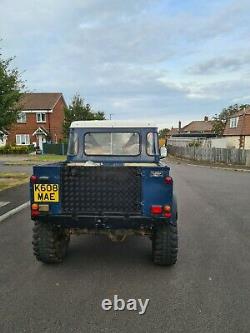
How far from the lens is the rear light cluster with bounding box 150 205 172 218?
4930 millimetres

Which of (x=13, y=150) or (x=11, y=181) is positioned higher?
(x=13, y=150)

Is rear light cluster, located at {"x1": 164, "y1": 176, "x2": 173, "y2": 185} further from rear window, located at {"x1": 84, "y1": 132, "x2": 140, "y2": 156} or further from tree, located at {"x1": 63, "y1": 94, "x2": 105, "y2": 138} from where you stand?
tree, located at {"x1": 63, "y1": 94, "x2": 105, "y2": 138}

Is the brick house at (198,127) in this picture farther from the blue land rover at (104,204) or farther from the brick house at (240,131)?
the blue land rover at (104,204)

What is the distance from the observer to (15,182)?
53.9ft

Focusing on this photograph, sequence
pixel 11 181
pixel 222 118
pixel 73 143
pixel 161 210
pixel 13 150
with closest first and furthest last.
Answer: pixel 161 210
pixel 73 143
pixel 11 181
pixel 13 150
pixel 222 118

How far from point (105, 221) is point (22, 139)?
48.6 metres

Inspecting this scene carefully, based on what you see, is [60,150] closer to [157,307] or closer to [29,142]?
[29,142]

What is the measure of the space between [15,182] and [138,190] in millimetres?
12600

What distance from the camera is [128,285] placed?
4.80 m

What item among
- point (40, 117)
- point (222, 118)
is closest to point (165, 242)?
point (40, 117)

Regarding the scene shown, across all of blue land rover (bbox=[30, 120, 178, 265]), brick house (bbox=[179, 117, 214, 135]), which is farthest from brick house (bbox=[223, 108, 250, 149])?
brick house (bbox=[179, 117, 214, 135])

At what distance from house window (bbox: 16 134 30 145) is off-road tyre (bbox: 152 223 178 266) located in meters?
48.0

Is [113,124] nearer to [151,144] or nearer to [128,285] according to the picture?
[151,144]

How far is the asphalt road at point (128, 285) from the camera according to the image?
3.84 meters
